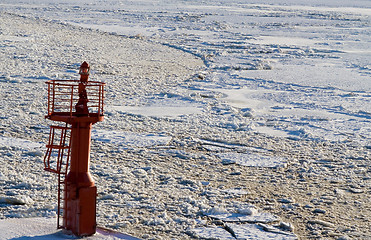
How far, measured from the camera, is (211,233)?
421cm

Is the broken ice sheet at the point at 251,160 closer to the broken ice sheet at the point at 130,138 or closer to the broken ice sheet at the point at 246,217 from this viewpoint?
the broken ice sheet at the point at 130,138

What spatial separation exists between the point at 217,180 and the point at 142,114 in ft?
9.22

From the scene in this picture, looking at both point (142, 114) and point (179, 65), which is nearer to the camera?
point (142, 114)

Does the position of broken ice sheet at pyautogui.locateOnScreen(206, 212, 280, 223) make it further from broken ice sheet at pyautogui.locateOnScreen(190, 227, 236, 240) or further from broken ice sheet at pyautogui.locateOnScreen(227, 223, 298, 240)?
broken ice sheet at pyautogui.locateOnScreen(190, 227, 236, 240)

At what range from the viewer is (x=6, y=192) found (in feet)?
15.4

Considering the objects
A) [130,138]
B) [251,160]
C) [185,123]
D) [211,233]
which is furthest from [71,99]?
[185,123]

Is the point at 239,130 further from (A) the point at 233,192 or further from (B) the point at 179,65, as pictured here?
(B) the point at 179,65

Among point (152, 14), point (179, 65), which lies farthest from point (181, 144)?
point (152, 14)

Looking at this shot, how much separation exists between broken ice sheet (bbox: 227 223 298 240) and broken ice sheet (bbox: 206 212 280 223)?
0.10 m

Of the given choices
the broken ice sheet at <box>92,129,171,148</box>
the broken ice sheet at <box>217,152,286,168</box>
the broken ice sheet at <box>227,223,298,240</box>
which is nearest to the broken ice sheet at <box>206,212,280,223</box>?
the broken ice sheet at <box>227,223,298,240</box>

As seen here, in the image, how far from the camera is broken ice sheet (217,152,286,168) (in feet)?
20.0

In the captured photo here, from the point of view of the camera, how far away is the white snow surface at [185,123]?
473cm

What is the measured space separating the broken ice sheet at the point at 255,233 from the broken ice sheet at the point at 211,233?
0.07 meters

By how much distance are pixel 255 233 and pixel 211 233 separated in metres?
0.33
